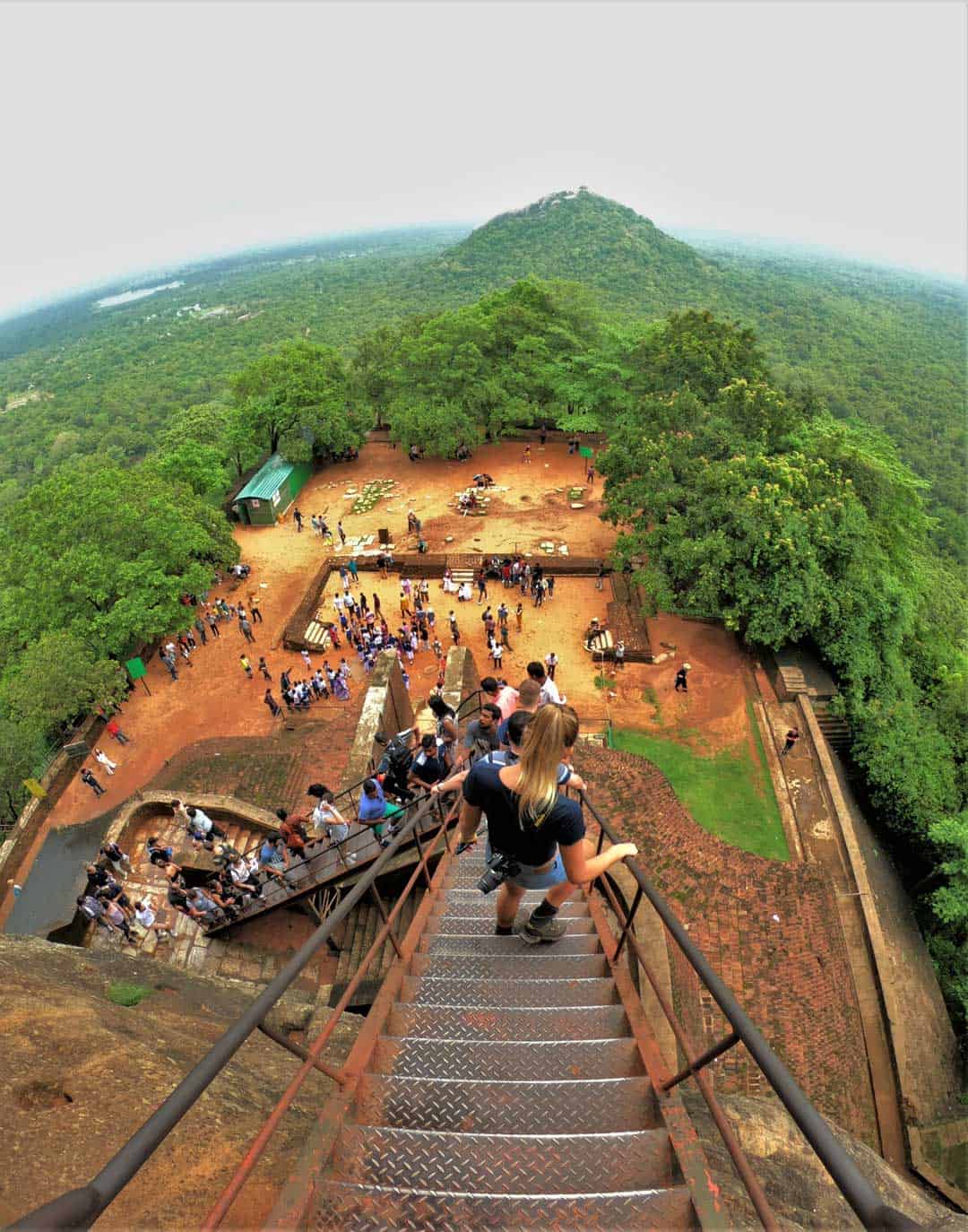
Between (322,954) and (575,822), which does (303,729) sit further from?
(575,822)

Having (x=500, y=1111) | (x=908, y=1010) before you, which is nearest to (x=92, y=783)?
(x=500, y=1111)

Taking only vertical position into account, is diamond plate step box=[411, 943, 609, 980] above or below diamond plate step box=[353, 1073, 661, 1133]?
below

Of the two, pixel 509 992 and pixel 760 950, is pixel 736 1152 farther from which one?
pixel 760 950

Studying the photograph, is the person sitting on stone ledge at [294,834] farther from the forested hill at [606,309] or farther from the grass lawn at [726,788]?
the forested hill at [606,309]

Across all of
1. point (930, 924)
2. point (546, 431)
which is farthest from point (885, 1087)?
point (546, 431)

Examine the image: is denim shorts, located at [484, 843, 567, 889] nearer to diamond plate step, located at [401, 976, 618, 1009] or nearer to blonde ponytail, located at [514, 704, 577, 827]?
diamond plate step, located at [401, 976, 618, 1009]

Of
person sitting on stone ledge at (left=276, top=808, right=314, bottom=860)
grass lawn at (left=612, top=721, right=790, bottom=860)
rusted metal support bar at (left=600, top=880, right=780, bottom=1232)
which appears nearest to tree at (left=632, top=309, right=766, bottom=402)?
grass lawn at (left=612, top=721, right=790, bottom=860)
